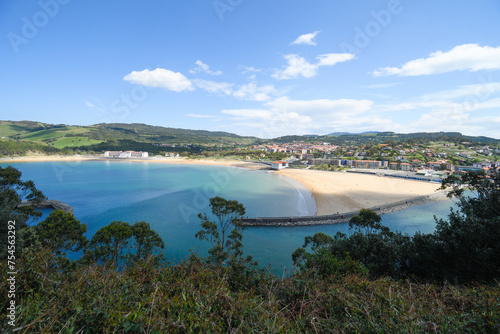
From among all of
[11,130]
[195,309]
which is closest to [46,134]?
[11,130]

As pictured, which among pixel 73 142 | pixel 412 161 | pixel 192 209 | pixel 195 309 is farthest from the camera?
pixel 73 142

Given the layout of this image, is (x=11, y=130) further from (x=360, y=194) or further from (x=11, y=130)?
(x=360, y=194)

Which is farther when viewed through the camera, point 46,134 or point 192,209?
point 46,134

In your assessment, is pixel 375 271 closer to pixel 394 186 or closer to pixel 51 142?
pixel 394 186

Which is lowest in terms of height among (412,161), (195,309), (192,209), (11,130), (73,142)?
(192,209)

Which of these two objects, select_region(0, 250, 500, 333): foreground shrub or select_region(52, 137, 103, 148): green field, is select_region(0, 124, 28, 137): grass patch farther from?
select_region(0, 250, 500, 333): foreground shrub

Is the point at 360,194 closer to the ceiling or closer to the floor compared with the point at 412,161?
closer to the floor

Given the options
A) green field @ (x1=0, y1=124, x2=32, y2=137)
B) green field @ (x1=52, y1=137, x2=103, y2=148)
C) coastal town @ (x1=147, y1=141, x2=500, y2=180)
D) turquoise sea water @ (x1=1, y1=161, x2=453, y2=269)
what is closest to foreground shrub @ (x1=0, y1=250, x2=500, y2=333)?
turquoise sea water @ (x1=1, y1=161, x2=453, y2=269)

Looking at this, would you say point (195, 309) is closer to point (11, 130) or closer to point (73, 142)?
point (73, 142)

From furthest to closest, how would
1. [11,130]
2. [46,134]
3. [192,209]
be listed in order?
[11,130]
[46,134]
[192,209]

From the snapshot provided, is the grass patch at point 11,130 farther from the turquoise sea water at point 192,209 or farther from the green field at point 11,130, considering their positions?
the turquoise sea water at point 192,209
